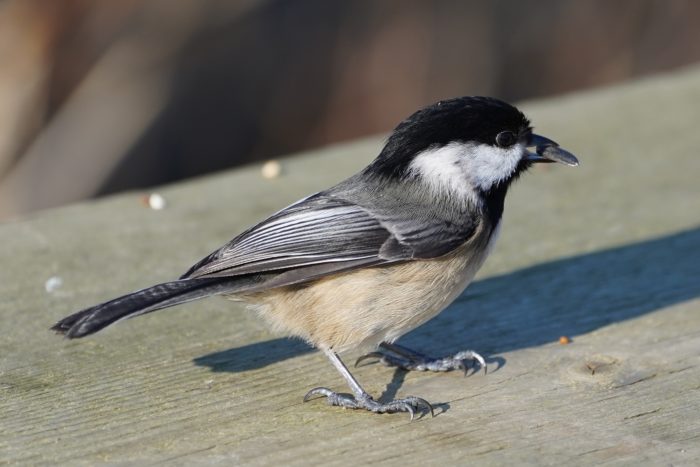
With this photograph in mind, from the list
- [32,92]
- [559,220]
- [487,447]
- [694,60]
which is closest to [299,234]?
[487,447]

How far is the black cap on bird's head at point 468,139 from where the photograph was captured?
234 centimetres

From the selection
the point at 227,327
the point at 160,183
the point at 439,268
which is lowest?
the point at 160,183

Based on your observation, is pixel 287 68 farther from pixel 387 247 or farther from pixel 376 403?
pixel 376 403

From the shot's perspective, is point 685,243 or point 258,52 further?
point 258,52

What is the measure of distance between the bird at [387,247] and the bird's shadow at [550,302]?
0.10 metres

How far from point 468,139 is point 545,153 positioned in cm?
26

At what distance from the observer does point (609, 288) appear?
2662mm

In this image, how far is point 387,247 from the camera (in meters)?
2.29

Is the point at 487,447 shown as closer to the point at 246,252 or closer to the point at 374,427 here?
the point at 374,427

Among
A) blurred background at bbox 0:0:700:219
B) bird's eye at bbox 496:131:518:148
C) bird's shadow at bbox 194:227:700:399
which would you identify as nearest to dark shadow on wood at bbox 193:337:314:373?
bird's shadow at bbox 194:227:700:399

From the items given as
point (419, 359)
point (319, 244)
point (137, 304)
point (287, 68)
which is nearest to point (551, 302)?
point (419, 359)

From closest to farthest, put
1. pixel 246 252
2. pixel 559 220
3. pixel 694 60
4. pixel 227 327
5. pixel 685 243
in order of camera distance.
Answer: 1. pixel 246 252
2. pixel 227 327
3. pixel 685 243
4. pixel 559 220
5. pixel 694 60

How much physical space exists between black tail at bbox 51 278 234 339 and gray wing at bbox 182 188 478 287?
0.19 feet

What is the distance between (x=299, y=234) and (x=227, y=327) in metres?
0.30
